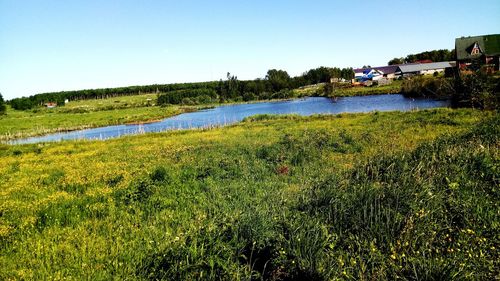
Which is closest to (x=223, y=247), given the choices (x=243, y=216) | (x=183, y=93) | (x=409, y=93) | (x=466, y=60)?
(x=243, y=216)

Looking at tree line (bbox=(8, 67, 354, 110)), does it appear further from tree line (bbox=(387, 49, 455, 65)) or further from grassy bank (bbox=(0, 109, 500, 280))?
grassy bank (bbox=(0, 109, 500, 280))

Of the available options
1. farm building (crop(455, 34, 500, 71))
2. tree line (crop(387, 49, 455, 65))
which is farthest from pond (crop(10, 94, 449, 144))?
tree line (crop(387, 49, 455, 65))

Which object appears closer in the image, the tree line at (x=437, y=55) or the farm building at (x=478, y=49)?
the farm building at (x=478, y=49)

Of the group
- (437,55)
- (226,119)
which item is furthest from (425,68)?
(226,119)

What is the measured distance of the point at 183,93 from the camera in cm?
16812

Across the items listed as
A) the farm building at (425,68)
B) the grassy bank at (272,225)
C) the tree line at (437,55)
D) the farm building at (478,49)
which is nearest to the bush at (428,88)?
the farm building at (478,49)

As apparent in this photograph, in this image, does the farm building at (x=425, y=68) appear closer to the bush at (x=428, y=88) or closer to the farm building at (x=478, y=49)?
the farm building at (x=478, y=49)

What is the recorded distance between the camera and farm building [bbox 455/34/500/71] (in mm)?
72312

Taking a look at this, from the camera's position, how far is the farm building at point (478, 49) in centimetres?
7231

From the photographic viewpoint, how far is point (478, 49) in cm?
7488

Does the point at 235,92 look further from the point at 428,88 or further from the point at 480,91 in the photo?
the point at 480,91

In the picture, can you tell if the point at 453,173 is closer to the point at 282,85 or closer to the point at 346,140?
the point at 346,140

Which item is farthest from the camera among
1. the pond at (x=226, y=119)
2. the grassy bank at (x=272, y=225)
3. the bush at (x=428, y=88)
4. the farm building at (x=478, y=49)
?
the farm building at (x=478, y=49)

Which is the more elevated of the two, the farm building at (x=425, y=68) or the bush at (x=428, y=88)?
the farm building at (x=425, y=68)
